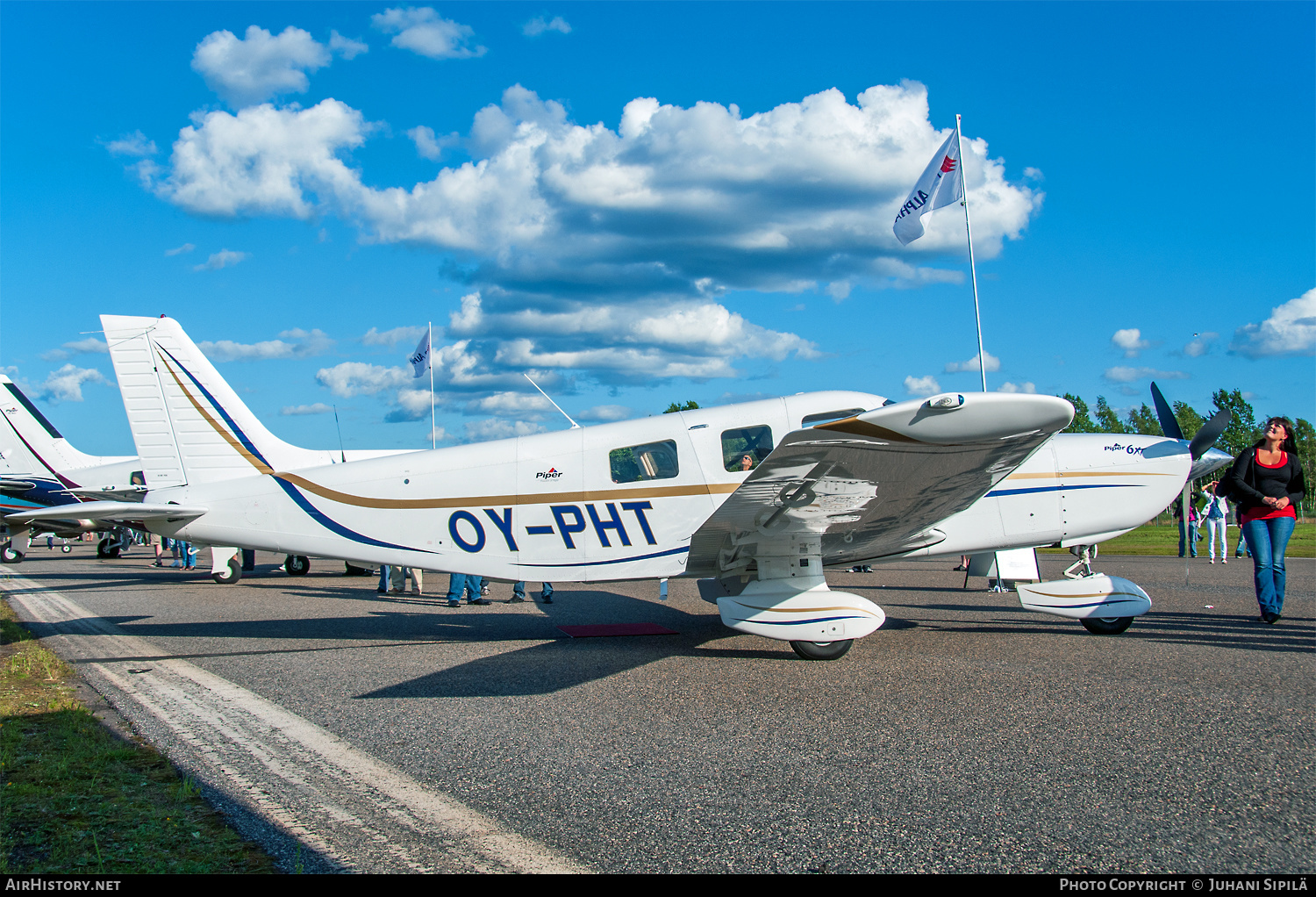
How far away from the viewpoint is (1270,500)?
26.9ft

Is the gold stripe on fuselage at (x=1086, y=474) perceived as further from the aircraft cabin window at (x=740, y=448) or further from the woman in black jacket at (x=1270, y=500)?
the aircraft cabin window at (x=740, y=448)

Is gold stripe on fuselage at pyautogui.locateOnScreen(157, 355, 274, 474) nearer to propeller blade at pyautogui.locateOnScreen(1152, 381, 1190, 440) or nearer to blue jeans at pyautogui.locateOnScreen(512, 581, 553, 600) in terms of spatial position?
blue jeans at pyautogui.locateOnScreen(512, 581, 553, 600)

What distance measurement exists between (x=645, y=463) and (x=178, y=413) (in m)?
6.22

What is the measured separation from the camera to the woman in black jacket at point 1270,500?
8156mm

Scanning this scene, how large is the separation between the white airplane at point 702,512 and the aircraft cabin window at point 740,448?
0.01 meters

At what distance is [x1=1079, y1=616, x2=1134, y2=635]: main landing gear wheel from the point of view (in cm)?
794

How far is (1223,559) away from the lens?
17609 mm

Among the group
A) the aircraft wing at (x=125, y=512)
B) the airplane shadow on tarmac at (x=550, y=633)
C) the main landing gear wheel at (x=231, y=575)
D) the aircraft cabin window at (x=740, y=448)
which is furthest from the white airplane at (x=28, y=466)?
the aircraft cabin window at (x=740, y=448)

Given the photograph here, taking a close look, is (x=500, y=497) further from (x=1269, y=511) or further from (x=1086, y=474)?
(x=1269, y=511)

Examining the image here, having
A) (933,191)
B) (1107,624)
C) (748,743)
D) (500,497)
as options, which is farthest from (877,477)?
(933,191)

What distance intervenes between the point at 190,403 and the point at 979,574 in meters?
9.65

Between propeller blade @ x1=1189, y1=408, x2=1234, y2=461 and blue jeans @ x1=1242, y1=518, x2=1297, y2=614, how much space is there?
0.95m

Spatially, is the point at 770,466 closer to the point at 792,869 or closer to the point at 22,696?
the point at 792,869

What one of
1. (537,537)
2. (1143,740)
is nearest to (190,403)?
(537,537)
